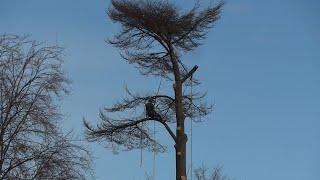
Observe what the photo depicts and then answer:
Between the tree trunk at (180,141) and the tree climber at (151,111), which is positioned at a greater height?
the tree climber at (151,111)

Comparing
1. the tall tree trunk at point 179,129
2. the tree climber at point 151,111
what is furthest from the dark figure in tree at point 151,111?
the tall tree trunk at point 179,129

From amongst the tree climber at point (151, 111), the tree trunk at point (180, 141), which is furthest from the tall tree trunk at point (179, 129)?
the tree climber at point (151, 111)

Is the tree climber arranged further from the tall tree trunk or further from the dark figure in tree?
the tall tree trunk

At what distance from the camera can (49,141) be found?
11.2m

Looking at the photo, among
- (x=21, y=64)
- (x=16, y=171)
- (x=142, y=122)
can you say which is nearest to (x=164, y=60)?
(x=142, y=122)

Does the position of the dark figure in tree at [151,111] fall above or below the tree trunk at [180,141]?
above

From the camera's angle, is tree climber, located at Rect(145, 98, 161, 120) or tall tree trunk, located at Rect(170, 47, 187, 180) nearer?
tall tree trunk, located at Rect(170, 47, 187, 180)

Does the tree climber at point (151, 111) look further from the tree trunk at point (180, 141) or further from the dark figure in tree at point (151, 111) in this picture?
the tree trunk at point (180, 141)

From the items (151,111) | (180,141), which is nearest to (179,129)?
(180,141)

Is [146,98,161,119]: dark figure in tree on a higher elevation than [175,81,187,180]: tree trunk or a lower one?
higher

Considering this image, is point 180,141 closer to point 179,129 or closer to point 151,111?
point 179,129

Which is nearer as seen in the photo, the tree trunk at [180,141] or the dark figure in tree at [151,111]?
the tree trunk at [180,141]

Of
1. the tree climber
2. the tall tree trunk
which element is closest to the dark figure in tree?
the tree climber

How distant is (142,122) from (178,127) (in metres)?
1.15
